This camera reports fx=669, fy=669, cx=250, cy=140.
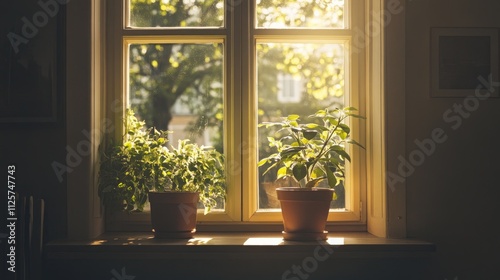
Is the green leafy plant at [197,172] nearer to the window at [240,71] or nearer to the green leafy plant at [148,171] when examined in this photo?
the green leafy plant at [148,171]

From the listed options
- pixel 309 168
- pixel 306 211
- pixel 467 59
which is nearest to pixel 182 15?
pixel 309 168

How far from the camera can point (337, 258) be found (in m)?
2.95

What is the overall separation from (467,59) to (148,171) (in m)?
1.60

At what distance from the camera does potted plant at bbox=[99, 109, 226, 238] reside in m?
3.12

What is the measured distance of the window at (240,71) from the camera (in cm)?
337

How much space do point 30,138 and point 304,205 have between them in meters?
1.33

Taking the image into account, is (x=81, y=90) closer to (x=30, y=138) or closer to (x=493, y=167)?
(x=30, y=138)

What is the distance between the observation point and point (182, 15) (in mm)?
3422

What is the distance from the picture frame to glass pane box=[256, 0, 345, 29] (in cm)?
101

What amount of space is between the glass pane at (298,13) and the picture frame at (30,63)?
1.01 metres

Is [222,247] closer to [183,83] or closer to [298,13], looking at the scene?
[183,83]

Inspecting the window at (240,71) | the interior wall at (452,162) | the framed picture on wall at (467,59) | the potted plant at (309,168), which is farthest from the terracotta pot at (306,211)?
the framed picture on wall at (467,59)

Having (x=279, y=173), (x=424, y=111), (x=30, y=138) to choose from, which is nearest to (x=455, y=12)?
(x=424, y=111)

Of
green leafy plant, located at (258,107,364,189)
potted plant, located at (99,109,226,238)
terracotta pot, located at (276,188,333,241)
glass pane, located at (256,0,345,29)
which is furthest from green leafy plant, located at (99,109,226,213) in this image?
glass pane, located at (256,0,345,29)
